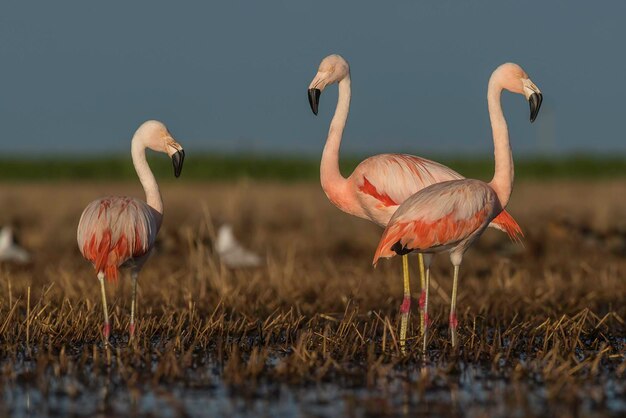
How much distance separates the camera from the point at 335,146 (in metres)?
7.97

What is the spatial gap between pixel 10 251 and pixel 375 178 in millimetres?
6277

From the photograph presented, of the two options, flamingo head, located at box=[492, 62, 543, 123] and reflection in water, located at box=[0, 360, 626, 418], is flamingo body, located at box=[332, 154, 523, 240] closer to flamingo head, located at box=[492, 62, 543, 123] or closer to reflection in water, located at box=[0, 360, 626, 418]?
flamingo head, located at box=[492, 62, 543, 123]

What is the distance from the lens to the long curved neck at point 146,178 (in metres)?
7.55

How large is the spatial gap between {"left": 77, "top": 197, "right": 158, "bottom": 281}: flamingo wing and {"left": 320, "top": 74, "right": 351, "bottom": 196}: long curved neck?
1.43 meters

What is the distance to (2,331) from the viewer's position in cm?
684

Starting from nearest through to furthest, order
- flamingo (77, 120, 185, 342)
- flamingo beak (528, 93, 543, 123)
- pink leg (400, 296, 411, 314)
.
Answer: flamingo (77, 120, 185, 342) < flamingo beak (528, 93, 543, 123) < pink leg (400, 296, 411, 314)

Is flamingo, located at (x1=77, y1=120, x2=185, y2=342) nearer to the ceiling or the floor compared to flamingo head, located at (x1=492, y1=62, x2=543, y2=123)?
nearer to the floor

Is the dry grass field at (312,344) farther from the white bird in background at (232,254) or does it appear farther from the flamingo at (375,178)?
the flamingo at (375,178)

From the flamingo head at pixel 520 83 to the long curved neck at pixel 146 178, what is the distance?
2.41m

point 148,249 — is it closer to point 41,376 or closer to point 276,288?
point 41,376

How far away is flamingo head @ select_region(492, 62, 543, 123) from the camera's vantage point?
23.2 feet

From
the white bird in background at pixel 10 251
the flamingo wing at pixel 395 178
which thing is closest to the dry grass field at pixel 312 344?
the white bird in background at pixel 10 251

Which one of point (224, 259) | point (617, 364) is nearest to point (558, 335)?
point (617, 364)

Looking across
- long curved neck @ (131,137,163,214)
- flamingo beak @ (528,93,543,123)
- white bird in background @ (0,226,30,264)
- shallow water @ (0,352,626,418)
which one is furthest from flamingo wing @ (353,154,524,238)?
white bird in background @ (0,226,30,264)
